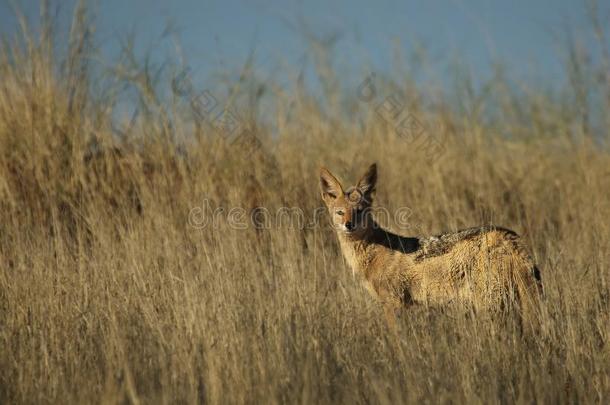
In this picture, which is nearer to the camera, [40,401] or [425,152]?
[40,401]

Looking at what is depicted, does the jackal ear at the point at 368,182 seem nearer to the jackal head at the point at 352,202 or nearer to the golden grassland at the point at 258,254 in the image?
the jackal head at the point at 352,202

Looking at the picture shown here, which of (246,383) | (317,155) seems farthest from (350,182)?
(246,383)

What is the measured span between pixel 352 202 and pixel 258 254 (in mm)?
850

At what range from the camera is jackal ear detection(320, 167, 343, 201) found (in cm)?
610

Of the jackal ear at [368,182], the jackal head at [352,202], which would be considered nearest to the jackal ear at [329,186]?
the jackal head at [352,202]

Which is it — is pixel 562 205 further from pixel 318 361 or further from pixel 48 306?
pixel 48 306

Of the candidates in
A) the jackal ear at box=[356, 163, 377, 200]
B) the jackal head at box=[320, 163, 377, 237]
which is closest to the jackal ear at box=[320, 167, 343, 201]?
the jackal head at box=[320, 163, 377, 237]

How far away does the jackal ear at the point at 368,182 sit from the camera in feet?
19.8

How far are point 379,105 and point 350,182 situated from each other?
1500mm

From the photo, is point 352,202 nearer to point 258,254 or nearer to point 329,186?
point 329,186

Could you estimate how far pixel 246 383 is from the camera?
375cm

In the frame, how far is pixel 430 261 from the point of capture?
211 inches

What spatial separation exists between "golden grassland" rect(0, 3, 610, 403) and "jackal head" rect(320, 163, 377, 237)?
26cm

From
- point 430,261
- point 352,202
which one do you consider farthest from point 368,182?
point 430,261
